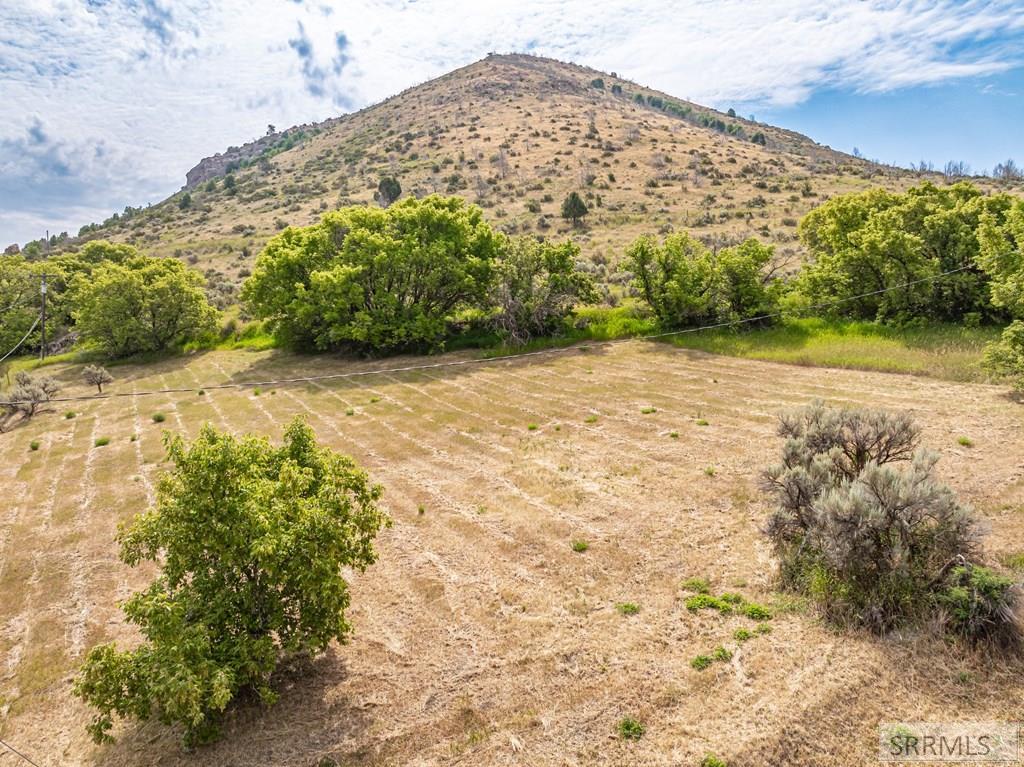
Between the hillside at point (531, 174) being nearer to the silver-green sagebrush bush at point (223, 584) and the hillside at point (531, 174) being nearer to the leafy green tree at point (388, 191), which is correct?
the leafy green tree at point (388, 191)

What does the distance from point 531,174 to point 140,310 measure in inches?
2099

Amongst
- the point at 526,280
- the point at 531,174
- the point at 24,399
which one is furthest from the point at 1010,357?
the point at 531,174

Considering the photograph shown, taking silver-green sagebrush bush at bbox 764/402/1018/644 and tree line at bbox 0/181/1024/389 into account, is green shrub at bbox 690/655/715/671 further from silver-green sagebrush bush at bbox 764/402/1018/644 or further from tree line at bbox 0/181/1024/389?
tree line at bbox 0/181/1024/389

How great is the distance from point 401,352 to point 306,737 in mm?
29597

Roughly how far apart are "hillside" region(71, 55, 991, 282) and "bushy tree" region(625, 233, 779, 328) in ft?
38.7

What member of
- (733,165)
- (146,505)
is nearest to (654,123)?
(733,165)

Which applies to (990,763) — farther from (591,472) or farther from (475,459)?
(475,459)

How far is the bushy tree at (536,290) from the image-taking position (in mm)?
33781

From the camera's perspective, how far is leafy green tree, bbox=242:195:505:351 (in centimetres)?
3366

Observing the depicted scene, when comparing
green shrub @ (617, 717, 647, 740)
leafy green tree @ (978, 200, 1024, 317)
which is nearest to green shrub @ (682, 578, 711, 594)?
green shrub @ (617, 717, 647, 740)

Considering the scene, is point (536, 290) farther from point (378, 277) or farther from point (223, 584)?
point (223, 584)

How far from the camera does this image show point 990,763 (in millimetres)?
6230

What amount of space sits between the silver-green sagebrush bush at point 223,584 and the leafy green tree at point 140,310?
1517 inches

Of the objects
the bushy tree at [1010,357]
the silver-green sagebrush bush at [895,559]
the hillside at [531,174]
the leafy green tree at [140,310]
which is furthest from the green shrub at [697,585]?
the leafy green tree at [140,310]
